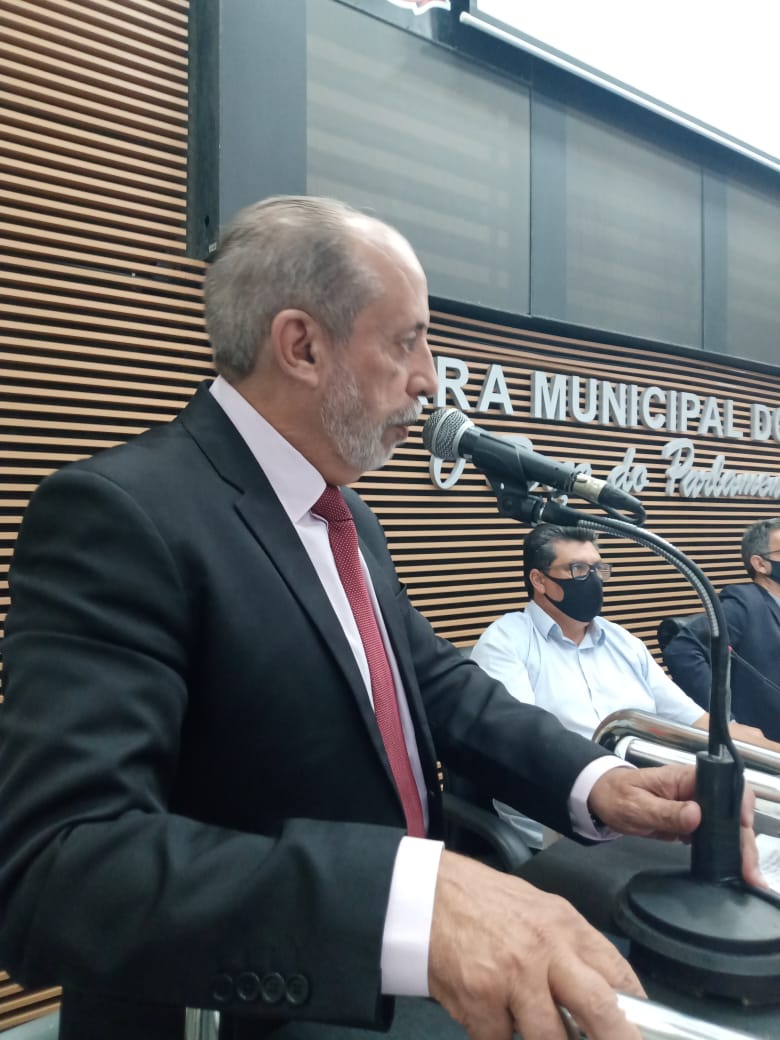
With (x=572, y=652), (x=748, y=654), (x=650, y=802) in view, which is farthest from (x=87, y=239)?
(x=748, y=654)

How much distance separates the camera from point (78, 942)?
67cm

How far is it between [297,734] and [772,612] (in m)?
3.16

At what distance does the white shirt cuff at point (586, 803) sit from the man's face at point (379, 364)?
1.91 ft

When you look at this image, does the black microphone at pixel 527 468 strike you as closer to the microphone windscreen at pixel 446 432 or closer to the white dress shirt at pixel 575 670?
the microphone windscreen at pixel 446 432

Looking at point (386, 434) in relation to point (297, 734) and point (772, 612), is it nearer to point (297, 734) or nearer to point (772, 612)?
point (297, 734)

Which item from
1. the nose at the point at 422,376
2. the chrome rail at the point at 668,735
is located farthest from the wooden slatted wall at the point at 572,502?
the nose at the point at 422,376

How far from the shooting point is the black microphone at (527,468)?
1.04 meters

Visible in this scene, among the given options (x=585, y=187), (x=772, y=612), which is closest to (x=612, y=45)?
(x=585, y=187)

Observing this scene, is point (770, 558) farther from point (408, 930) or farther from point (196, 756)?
point (408, 930)

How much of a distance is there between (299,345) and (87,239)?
6.32ft

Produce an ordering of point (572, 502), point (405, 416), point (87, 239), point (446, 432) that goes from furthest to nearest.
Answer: point (572, 502)
point (87, 239)
point (405, 416)
point (446, 432)

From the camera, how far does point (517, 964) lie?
59 centimetres

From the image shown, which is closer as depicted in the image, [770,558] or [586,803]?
[586,803]

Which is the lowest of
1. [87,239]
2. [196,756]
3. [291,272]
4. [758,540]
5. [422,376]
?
[196,756]
